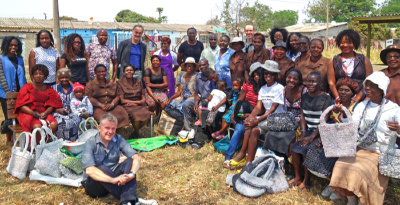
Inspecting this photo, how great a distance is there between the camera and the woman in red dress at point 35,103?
5504mm

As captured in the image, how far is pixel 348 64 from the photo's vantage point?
16.2ft

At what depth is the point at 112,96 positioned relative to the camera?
257 inches

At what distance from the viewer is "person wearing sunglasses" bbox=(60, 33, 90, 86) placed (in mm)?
6398

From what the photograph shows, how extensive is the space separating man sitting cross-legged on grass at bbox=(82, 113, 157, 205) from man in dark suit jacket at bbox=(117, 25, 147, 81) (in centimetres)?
347

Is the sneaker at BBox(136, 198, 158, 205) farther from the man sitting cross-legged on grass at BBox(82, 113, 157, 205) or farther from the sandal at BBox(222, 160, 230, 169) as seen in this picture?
the sandal at BBox(222, 160, 230, 169)

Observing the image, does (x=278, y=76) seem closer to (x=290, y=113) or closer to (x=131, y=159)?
(x=290, y=113)

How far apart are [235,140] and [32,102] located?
351cm

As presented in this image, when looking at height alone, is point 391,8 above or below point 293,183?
above

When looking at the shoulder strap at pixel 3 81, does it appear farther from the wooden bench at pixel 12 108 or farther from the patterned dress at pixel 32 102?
the patterned dress at pixel 32 102

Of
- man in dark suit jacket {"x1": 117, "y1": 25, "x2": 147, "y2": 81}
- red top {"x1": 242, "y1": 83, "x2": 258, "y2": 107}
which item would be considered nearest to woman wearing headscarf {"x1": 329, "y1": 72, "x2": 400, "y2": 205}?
red top {"x1": 242, "y1": 83, "x2": 258, "y2": 107}

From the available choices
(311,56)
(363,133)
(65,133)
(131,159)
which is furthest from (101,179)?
(311,56)

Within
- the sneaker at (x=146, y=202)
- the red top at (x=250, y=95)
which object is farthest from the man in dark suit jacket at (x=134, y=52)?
the sneaker at (x=146, y=202)

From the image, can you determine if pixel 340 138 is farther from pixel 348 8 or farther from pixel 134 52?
pixel 348 8

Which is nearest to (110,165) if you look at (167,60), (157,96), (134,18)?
(157,96)
